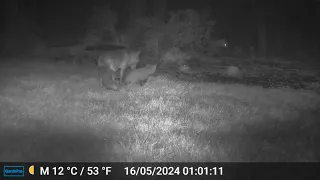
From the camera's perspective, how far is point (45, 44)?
28250mm

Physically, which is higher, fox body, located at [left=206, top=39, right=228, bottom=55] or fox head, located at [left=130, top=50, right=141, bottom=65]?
fox body, located at [left=206, top=39, right=228, bottom=55]

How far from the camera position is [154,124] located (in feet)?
25.0

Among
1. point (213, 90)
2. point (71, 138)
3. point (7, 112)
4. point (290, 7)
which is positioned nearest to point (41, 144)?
point (71, 138)

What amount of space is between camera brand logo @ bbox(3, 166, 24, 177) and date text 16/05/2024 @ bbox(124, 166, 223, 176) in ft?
5.39

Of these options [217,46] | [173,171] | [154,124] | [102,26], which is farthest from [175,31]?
[173,171]

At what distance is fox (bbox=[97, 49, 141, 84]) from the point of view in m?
11.7

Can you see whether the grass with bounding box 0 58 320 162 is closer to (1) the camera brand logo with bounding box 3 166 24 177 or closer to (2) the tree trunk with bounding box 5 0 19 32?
(1) the camera brand logo with bounding box 3 166 24 177

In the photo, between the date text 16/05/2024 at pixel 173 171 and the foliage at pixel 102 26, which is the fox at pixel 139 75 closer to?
the date text 16/05/2024 at pixel 173 171

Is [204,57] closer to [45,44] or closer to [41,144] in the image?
[45,44]

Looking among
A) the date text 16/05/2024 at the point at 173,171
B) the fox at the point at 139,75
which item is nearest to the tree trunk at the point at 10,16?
the fox at the point at 139,75

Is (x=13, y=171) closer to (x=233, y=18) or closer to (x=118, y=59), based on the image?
(x=118, y=59)

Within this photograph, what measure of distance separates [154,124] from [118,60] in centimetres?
502

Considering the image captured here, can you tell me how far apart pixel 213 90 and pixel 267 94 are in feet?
6.51

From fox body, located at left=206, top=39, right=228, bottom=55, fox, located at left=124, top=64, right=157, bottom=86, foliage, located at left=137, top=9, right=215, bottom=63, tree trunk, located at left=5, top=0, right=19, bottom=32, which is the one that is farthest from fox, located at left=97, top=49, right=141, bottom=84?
fox body, located at left=206, top=39, right=228, bottom=55
